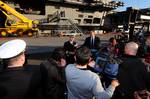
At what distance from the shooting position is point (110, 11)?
64500 millimetres

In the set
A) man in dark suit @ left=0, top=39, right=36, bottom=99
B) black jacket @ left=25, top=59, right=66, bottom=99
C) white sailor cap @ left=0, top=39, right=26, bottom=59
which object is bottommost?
black jacket @ left=25, top=59, right=66, bottom=99

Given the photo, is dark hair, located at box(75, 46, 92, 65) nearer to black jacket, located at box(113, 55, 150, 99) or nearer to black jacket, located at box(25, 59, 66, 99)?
black jacket, located at box(113, 55, 150, 99)

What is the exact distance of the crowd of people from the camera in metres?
3.55

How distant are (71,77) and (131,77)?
81 centimetres

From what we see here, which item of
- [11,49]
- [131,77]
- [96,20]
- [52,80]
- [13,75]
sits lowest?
[96,20]

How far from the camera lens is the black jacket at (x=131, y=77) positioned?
4656 millimetres

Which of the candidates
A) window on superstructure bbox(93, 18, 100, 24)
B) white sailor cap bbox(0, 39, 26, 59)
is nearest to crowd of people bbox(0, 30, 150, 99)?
white sailor cap bbox(0, 39, 26, 59)

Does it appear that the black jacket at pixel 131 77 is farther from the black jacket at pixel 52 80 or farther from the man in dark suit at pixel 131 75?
the black jacket at pixel 52 80

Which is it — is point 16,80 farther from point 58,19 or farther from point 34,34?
point 58,19

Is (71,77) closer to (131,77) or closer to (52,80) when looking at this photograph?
(131,77)

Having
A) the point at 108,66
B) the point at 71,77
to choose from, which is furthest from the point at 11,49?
the point at 108,66

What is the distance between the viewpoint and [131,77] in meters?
4.70

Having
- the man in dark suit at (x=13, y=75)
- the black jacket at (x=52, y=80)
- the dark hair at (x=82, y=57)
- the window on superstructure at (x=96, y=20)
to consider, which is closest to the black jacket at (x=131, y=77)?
the dark hair at (x=82, y=57)

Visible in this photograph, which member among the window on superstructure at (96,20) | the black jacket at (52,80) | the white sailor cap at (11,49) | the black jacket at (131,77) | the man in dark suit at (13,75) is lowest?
the window on superstructure at (96,20)
